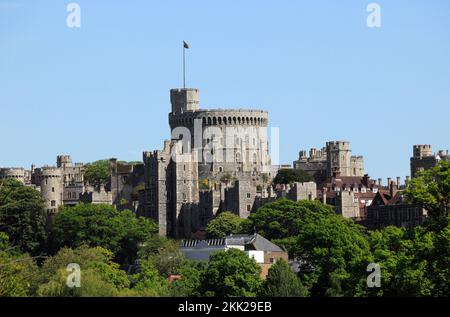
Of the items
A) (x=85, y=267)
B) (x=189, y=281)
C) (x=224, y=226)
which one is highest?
(x=224, y=226)

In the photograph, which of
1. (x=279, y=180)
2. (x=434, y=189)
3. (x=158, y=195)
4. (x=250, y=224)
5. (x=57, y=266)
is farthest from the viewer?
(x=279, y=180)

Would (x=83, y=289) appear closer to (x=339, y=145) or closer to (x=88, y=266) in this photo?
(x=88, y=266)

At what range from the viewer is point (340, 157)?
628 feet

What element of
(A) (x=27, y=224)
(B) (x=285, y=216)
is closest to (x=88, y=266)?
(B) (x=285, y=216)

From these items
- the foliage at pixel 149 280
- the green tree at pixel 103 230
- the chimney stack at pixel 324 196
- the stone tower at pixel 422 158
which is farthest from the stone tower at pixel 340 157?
the foliage at pixel 149 280

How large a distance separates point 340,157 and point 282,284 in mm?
90270

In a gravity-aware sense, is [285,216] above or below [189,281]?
above

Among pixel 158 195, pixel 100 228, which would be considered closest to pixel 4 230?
pixel 100 228

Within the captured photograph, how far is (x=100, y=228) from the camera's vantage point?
503 feet

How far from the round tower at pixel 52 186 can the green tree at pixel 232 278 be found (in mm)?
67965

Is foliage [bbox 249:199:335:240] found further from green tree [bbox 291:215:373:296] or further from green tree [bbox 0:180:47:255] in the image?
green tree [bbox 291:215:373:296]

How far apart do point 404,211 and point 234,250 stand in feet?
120
